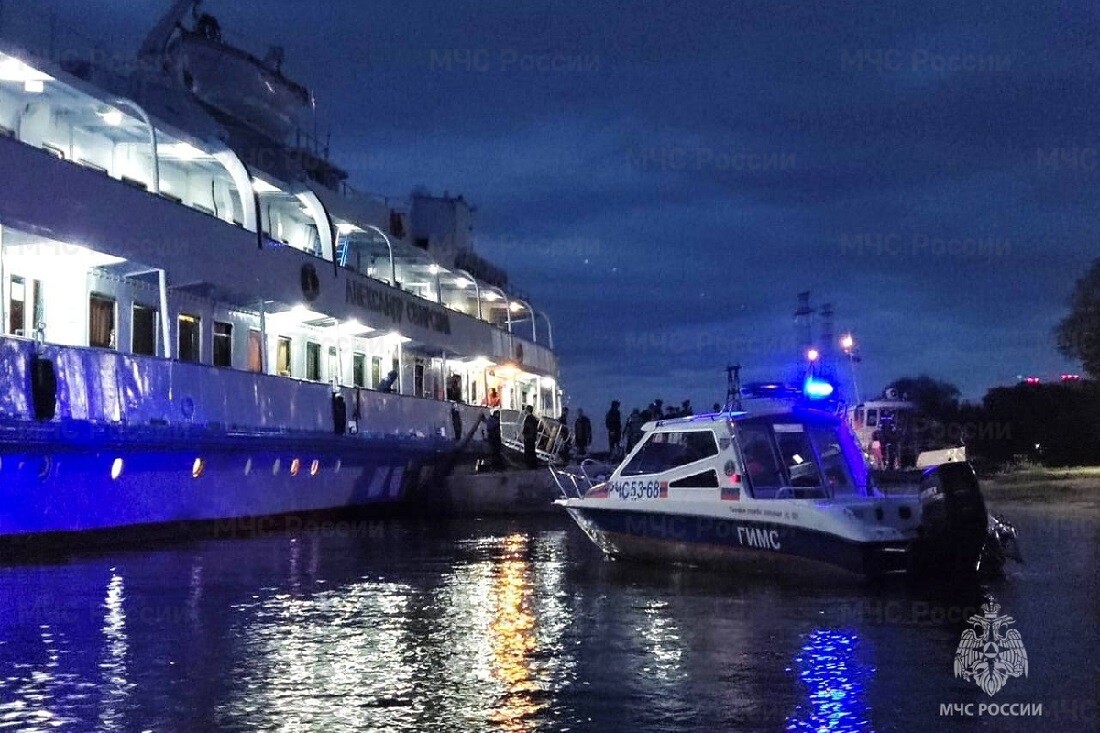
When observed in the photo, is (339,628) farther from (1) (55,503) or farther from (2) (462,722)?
(1) (55,503)

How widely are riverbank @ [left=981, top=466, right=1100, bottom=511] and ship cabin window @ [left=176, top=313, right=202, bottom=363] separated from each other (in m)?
17.5

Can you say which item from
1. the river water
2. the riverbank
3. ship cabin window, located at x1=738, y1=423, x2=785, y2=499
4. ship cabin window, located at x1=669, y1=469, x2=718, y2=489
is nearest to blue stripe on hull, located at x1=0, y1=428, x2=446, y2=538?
the river water

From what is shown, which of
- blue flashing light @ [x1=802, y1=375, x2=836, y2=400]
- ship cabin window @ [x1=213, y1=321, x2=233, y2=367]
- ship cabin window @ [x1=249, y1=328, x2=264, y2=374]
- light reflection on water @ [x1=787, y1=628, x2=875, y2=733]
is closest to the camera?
light reflection on water @ [x1=787, y1=628, x2=875, y2=733]

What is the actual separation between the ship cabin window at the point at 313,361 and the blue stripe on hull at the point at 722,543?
11.1 metres

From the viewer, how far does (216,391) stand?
19656 millimetres

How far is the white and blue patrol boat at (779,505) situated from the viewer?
1230 centimetres

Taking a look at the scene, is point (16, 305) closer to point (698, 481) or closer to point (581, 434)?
point (698, 481)

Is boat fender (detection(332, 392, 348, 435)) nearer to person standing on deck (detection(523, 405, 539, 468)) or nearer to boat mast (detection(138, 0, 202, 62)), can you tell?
person standing on deck (detection(523, 405, 539, 468))

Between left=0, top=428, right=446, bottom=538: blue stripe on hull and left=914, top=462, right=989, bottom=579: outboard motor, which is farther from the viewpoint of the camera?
left=0, top=428, right=446, bottom=538: blue stripe on hull

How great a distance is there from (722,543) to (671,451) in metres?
1.65

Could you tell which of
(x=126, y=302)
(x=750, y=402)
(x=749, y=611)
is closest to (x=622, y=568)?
(x=750, y=402)

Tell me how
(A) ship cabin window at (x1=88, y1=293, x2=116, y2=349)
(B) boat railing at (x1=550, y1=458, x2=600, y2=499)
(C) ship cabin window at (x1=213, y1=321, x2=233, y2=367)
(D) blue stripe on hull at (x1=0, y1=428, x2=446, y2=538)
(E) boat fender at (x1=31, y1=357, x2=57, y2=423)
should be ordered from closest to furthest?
(E) boat fender at (x1=31, y1=357, x2=57, y2=423) → (D) blue stripe on hull at (x1=0, y1=428, x2=446, y2=538) → (B) boat railing at (x1=550, y1=458, x2=600, y2=499) → (A) ship cabin window at (x1=88, y1=293, x2=116, y2=349) → (C) ship cabin window at (x1=213, y1=321, x2=233, y2=367)

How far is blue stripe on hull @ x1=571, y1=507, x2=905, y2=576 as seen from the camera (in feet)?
40.1

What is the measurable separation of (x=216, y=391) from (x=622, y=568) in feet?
26.7
